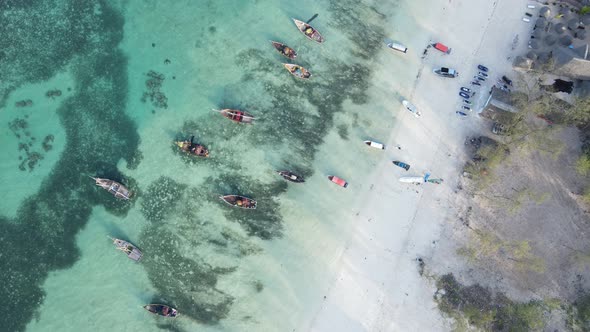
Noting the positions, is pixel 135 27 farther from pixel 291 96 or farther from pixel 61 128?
pixel 291 96

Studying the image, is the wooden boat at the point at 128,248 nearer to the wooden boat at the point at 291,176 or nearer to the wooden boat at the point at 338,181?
the wooden boat at the point at 291,176

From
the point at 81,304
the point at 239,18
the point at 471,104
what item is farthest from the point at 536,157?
the point at 81,304

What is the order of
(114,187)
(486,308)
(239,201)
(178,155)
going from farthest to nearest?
(486,308) < (178,155) < (239,201) < (114,187)

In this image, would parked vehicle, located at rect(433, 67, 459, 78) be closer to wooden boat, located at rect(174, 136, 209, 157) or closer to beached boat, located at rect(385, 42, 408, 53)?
beached boat, located at rect(385, 42, 408, 53)

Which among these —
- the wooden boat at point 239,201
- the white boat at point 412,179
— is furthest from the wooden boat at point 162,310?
the white boat at point 412,179

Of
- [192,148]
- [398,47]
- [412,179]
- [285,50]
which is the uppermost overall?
[398,47]

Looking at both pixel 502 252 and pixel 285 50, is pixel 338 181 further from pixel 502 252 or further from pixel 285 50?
pixel 502 252

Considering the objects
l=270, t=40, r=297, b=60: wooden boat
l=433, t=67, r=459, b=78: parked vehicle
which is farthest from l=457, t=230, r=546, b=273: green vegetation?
l=270, t=40, r=297, b=60: wooden boat

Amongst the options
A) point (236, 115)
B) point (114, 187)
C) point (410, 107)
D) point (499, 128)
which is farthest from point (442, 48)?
point (114, 187)
